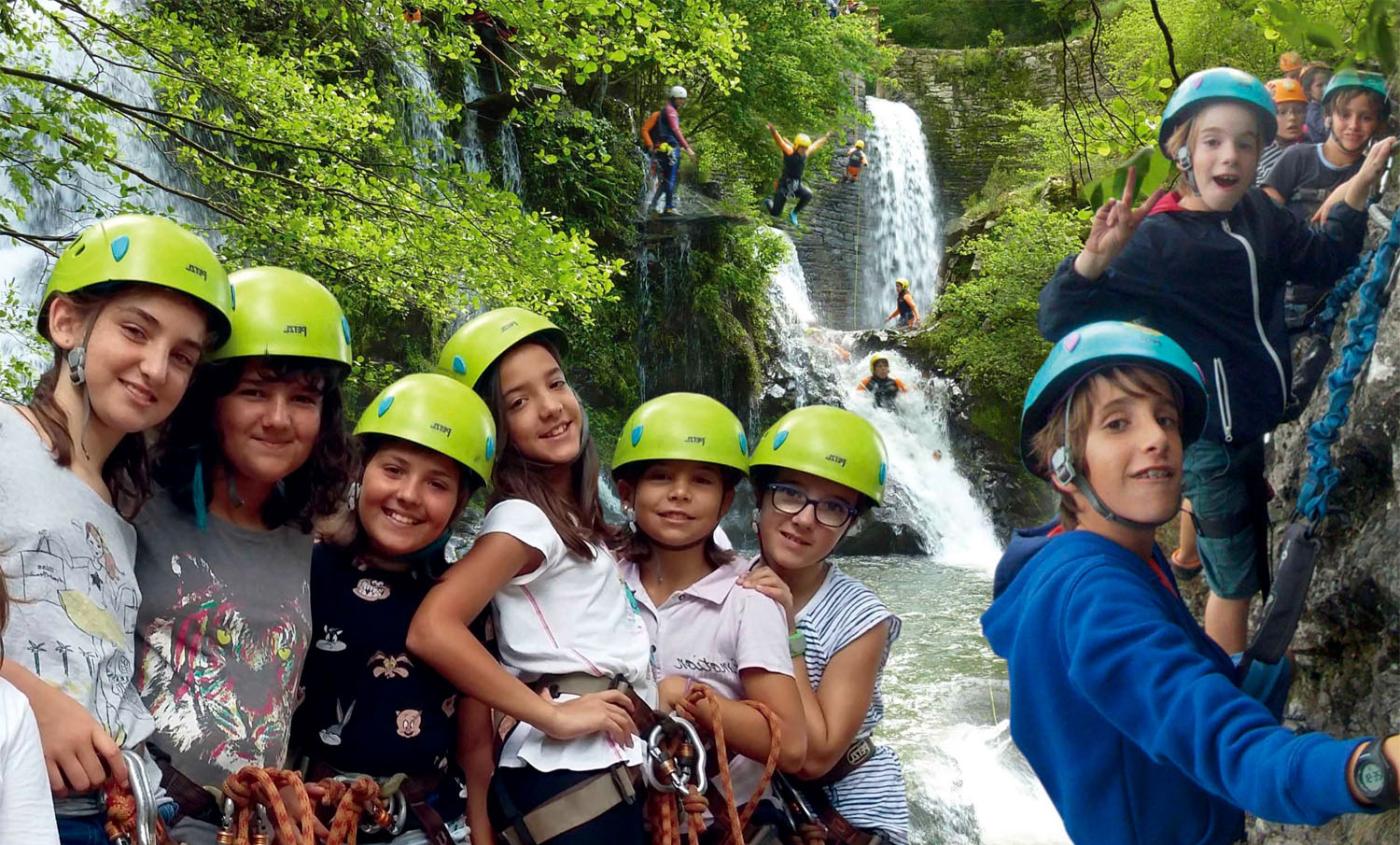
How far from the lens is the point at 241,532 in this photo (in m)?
2.22

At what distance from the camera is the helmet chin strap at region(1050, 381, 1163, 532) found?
1702 mm

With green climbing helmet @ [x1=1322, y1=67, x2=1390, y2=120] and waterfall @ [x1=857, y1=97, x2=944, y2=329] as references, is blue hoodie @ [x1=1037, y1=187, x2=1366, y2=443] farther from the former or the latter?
waterfall @ [x1=857, y1=97, x2=944, y2=329]

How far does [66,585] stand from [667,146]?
45.0ft

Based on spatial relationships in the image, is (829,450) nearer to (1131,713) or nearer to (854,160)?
(1131,713)

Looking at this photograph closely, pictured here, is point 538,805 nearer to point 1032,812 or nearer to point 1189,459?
point 1189,459

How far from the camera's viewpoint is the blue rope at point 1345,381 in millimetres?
1698

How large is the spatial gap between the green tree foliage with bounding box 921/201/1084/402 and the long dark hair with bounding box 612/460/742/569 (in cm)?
1332

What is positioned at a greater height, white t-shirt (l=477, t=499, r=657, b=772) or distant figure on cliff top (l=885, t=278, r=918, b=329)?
distant figure on cliff top (l=885, t=278, r=918, b=329)

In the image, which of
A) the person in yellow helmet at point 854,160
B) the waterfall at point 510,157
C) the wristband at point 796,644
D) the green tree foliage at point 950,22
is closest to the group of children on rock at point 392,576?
the wristband at point 796,644

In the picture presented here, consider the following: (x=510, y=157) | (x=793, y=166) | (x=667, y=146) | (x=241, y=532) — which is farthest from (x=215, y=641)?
(x=793, y=166)

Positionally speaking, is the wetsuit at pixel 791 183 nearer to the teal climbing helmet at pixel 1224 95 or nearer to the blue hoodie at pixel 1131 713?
the teal climbing helmet at pixel 1224 95

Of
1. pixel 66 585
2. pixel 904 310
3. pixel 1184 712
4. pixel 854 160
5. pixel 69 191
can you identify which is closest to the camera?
pixel 1184 712

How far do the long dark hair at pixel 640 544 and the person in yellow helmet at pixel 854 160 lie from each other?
68.4ft

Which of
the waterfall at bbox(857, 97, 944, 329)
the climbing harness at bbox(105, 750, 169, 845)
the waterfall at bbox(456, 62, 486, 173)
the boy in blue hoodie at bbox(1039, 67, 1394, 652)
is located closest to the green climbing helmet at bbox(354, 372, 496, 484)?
the climbing harness at bbox(105, 750, 169, 845)
